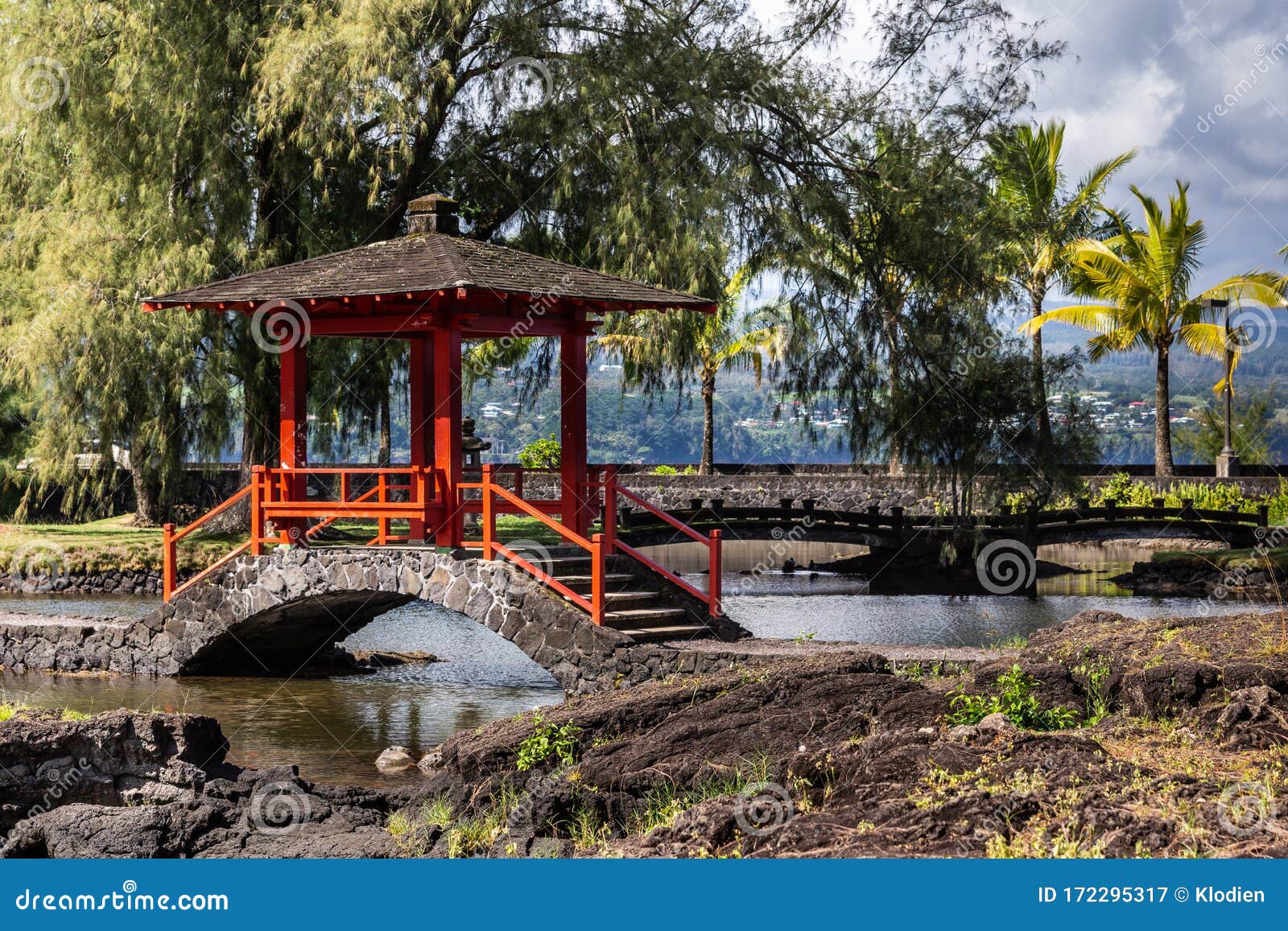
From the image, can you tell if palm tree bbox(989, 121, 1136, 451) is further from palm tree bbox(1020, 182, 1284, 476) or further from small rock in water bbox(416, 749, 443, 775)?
small rock in water bbox(416, 749, 443, 775)

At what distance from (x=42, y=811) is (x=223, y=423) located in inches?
514

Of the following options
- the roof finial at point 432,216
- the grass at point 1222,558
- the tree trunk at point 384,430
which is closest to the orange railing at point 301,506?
the roof finial at point 432,216

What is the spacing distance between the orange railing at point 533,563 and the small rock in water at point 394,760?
6.63 feet

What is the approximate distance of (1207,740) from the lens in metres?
7.94

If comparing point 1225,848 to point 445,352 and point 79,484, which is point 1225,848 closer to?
point 445,352

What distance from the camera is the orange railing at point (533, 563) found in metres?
12.3

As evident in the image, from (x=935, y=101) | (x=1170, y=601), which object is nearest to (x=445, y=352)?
(x=935, y=101)

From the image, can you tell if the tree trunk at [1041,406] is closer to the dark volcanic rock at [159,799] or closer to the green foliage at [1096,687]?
the green foliage at [1096,687]

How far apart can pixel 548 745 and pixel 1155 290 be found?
1123 inches

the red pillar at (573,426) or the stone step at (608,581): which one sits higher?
the red pillar at (573,426)

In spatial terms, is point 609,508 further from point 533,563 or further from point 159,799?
point 159,799

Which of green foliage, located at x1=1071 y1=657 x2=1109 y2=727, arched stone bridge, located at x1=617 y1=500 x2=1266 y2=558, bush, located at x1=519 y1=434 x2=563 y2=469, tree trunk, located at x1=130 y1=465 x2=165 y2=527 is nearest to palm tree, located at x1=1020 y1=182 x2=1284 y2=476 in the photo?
arched stone bridge, located at x1=617 y1=500 x2=1266 y2=558

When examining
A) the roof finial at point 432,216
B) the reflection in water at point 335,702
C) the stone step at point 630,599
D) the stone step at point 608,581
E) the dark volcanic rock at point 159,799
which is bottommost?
the reflection in water at point 335,702

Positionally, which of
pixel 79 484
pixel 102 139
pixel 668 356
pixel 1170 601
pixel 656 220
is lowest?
pixel 1170 601
